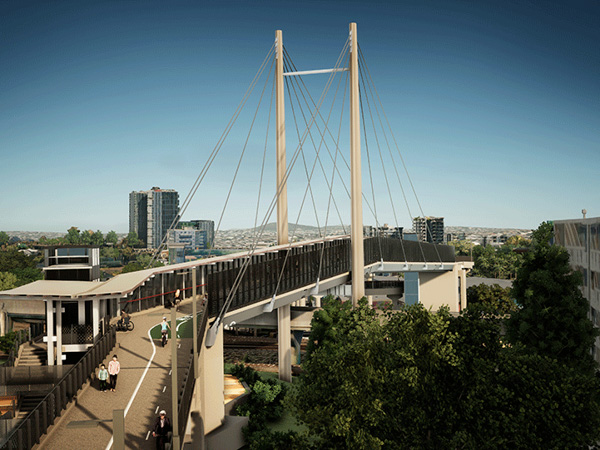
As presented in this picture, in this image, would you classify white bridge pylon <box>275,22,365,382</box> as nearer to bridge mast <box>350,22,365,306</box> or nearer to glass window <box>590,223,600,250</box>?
bridge mast <box>350,22,365,306</box>

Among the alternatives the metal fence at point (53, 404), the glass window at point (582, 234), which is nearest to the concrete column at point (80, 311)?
the metal fence at point (53, 404)

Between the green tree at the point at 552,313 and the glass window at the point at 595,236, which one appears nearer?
the green tree at the point at 552,313

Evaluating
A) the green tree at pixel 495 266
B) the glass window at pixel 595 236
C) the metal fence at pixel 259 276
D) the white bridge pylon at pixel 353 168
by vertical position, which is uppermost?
the white bridge pylon at pixel 353 168

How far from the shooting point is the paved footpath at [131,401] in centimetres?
1173

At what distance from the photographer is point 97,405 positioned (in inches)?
535

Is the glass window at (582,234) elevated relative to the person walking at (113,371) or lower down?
elevated

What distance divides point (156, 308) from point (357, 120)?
16.0 m

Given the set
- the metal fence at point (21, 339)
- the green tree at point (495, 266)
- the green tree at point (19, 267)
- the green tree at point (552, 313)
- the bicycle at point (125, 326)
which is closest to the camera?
the green tree at point (552, 313)

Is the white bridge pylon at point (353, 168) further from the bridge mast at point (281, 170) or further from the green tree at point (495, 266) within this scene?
the green tree at point (495, 266)

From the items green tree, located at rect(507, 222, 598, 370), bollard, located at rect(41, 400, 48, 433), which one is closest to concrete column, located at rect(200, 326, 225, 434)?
bollard, located at rect(41, 400, 48, 433)

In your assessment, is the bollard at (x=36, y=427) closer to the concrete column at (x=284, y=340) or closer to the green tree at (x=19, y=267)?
the concrete column at (x=284, y=340)

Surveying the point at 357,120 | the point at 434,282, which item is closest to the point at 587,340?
the point at 357,120

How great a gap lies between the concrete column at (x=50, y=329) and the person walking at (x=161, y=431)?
28.6 feet

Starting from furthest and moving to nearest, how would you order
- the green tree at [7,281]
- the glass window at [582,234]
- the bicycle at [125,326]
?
the green tree at [7,281]
the glass window at [582,234]
the bicycle at [125,326]
